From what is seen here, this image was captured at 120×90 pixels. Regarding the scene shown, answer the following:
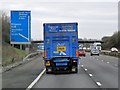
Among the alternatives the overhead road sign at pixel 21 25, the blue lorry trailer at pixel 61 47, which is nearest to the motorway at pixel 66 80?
the blue lorry trailer at pixel 61 47

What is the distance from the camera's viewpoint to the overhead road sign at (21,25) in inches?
1743

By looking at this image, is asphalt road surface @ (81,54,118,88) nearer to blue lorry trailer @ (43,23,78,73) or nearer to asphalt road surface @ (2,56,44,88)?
blue lorry trailer @ (43,23,78,73)

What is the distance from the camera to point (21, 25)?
44.8 m

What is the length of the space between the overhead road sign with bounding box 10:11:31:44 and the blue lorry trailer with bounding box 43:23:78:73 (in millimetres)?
15370

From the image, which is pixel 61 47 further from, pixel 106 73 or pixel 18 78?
pixel 18 78

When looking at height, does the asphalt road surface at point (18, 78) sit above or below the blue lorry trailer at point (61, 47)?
below

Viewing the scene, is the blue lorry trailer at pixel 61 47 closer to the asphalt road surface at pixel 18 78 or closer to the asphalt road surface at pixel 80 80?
the asphalt road surface at pixel 80 80

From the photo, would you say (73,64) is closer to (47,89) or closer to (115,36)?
(47,89)

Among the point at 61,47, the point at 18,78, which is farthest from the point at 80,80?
the point at 61,47

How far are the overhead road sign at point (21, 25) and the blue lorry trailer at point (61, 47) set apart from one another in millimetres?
15370

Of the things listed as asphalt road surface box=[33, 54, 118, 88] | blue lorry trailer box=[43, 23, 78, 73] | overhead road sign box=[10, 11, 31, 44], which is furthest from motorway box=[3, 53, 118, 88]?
overhead road sign box=[10, 11, 31, 44]

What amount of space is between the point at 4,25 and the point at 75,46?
46.7 m

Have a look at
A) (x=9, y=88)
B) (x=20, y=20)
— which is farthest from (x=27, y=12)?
(x=9, y=88)

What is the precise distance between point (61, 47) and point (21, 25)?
16.5m
